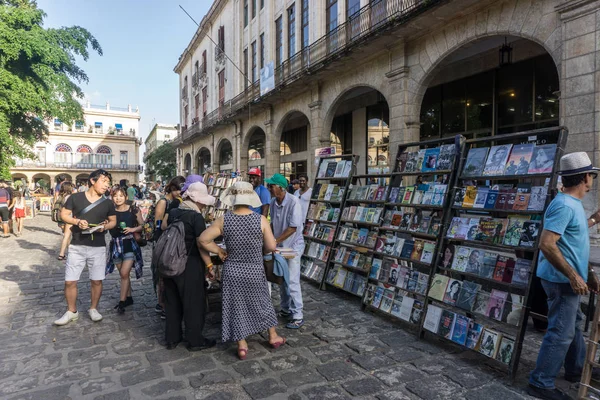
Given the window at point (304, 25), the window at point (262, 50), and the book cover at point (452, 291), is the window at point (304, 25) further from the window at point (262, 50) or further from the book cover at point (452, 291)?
the book cover at point (452, 291)

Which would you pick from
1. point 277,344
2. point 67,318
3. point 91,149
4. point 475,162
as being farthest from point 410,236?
point 91,149

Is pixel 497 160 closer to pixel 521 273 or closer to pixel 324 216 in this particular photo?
pixel 521 273

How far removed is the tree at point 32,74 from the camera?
15320 millimetres

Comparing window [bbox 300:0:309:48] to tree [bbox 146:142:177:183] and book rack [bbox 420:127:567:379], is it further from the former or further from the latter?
tree [bbox 146:142:177:183]

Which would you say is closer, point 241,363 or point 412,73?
point 241,363

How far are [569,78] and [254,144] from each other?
20167 millimetres

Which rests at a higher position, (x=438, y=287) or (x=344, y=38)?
(x=344, y=38)

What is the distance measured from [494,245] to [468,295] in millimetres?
597

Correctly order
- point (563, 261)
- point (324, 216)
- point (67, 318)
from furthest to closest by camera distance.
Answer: point (324, 216), point (67, 318), point (563, 261)

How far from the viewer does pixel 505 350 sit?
348cm

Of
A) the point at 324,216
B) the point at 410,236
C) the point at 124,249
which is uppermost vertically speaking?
the point at 324,216

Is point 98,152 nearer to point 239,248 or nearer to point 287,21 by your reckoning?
point 287,21

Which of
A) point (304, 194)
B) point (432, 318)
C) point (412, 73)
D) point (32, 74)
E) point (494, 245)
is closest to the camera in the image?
point (494, 245)

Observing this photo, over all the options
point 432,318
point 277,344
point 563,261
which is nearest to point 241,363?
point 277,344
